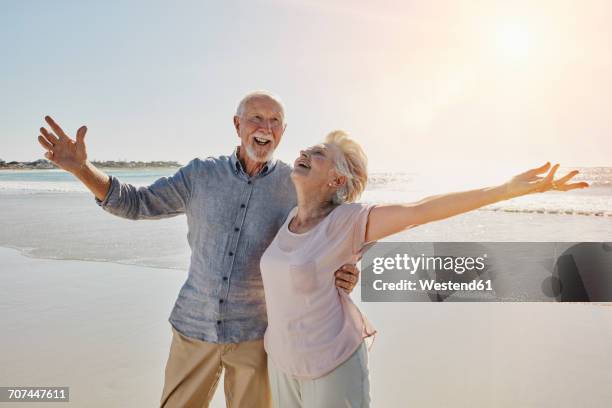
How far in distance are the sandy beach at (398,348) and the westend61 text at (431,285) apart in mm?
443

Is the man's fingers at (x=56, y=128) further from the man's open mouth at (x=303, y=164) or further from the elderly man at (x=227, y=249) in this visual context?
the man's open mouth at (x=303, y=164)

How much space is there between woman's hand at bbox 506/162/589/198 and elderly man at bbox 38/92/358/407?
116 centimetres

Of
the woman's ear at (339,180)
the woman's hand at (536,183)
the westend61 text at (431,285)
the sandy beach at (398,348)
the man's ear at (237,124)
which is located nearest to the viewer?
the woman's hand at (536,183)

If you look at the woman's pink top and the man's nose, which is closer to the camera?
the woman's pink top

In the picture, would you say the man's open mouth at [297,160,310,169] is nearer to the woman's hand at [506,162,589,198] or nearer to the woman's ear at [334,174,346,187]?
the woman's ear at [334,174,346,187]

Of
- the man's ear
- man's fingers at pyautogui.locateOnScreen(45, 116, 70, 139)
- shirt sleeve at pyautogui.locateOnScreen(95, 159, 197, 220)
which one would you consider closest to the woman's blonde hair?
the man's ear

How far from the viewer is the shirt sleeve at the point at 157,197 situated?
2572 mm

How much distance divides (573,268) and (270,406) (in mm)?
5799

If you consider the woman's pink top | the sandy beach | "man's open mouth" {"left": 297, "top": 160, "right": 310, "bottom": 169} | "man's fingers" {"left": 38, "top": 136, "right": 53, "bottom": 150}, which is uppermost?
"man's fingers" {"left": 38, "top": 136, "right": 53, "bottom": 150}

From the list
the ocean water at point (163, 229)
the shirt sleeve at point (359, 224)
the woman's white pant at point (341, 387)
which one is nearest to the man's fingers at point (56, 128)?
the shirt sleeve at point (359, 224)

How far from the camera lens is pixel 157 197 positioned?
8.82 feet

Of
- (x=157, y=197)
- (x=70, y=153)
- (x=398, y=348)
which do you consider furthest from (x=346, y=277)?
(x=398, y=348)

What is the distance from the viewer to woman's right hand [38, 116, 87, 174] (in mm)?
2432

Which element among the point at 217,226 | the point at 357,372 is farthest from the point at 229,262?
the point at 357,372
